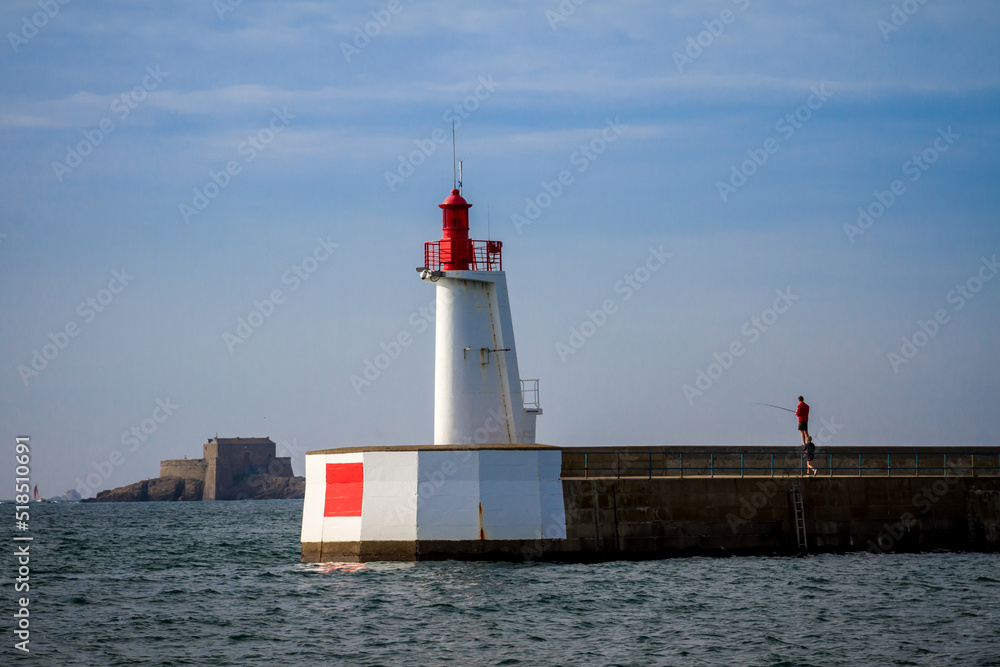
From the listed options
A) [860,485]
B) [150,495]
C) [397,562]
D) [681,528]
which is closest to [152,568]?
[397,562]

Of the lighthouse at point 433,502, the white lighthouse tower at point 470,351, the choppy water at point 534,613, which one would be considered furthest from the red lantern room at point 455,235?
the choppy water at point 534,613

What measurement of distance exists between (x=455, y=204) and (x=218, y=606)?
12.6 metres

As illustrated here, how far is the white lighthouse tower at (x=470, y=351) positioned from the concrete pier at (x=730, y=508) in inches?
98.1

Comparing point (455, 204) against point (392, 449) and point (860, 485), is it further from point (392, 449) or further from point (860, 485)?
point (860, 485)

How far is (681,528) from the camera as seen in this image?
26.3 m

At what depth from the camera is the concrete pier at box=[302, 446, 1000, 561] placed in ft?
81.9

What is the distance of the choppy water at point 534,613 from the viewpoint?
17.0m

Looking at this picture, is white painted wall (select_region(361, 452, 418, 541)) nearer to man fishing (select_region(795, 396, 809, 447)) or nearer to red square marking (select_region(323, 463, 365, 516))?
red square marking (select_region(323, 463, 365, 516))

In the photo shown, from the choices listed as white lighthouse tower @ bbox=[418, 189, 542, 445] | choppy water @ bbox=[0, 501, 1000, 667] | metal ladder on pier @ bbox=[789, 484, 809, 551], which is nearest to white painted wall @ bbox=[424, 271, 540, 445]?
white lighthouse tower @ bbox=[418, 189, 542, 445]

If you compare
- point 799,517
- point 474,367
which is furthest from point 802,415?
point 474,367

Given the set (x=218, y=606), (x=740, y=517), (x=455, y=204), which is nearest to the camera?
(x=218, y=606)

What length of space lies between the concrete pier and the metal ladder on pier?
28mm

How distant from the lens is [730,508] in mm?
26938

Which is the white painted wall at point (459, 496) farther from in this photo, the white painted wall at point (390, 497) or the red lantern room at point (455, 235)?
the red lantern room at point (455, 235)
